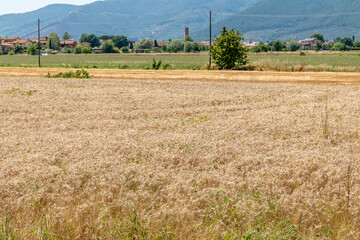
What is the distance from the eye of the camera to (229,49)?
51219mm

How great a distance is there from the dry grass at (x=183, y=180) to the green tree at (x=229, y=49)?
1444 inches

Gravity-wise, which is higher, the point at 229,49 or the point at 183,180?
the point at 229,49

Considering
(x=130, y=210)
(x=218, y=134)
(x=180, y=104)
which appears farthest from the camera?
(x=180, y=104)

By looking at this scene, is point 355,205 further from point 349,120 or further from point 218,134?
point 349,120

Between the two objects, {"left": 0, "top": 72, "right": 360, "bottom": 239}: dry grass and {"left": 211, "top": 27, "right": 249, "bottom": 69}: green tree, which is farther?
{"left": 211, "top": 27, "right": 249, "bottom": 69}: green tree

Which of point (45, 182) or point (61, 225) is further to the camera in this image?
point (45, 182)

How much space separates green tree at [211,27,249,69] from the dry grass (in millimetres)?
36676

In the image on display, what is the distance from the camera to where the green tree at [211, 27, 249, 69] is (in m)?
50.6

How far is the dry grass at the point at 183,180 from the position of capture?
19.6 feet

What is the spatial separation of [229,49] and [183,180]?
4527 centimetres

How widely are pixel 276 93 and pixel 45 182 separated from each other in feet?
69.3

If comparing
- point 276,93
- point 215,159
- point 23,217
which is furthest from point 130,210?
point 276,93

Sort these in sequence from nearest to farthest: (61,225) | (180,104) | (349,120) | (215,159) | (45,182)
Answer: (61,225)
(45,182)
(215,159)
(349,120)
(180,104)

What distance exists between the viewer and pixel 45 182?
24.6 feet
